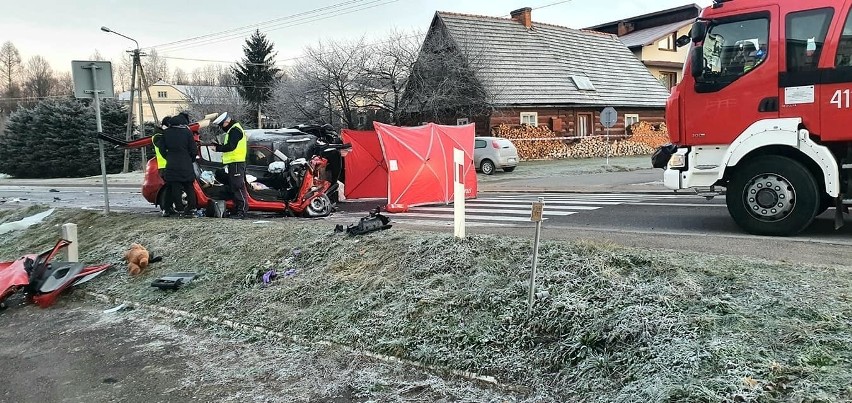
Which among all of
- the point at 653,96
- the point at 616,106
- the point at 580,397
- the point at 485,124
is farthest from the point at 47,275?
the point at 653,96

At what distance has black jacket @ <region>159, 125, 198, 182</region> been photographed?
9.85 metres

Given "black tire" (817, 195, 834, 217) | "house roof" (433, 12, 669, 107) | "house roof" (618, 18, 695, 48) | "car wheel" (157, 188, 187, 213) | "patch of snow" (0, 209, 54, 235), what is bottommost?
"patch of snow" (0, 209, 54, 235)

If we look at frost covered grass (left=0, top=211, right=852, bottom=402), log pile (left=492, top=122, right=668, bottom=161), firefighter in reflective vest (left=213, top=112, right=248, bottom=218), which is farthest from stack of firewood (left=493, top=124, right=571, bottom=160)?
frost covered grass (left=0, top=211, right=852, bottom=402)

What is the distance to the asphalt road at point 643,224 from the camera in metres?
6.80

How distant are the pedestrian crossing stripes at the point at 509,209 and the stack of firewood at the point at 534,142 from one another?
48.0 feet

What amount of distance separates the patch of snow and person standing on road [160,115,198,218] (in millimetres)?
3443

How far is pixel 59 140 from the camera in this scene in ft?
135

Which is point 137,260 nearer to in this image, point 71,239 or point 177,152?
point 71,239

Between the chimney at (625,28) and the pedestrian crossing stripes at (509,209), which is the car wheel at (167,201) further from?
the chimney at (625,28)

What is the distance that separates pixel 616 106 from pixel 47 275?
1270 inches

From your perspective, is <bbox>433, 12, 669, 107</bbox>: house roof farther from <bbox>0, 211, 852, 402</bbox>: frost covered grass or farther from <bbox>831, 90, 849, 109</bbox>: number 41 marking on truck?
<bbox>0, 211, 852, 402</bbox>: frost covered grass

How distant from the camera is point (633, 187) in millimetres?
16172

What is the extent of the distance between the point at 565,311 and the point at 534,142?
1072 inches

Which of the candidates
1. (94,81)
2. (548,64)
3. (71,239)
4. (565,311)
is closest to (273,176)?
(94,81)
